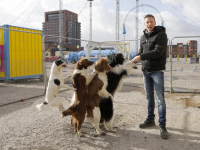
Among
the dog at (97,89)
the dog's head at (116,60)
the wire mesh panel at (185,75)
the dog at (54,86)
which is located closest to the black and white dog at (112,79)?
the dog's head at (116,60)

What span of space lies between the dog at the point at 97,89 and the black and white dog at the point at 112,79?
0.18 meters

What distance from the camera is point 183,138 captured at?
293 cm

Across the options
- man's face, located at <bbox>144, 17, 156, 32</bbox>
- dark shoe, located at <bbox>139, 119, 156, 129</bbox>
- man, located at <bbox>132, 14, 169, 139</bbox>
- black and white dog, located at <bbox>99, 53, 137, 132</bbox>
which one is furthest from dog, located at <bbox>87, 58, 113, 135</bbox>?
man's face, located at <bbox>144, 17, 156, 32</bbox>

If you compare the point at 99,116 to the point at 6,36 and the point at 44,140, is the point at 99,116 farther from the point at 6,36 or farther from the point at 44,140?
the point at 6,36

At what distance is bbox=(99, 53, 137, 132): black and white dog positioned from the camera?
3162 mm

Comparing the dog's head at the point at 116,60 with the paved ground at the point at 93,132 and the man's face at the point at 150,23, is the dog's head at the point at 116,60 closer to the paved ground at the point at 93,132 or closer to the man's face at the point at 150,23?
the man's face at the point at 150,23

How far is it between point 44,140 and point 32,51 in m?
7.48

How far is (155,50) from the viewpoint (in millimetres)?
2912

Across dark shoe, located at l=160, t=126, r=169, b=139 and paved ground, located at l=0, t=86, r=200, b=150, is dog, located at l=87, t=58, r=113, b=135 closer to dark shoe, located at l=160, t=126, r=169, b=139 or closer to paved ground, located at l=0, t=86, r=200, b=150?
paved ground, located at l=0, t=86, r=200, b=150

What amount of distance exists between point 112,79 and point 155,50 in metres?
0.86

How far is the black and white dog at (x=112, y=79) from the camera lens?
316cm

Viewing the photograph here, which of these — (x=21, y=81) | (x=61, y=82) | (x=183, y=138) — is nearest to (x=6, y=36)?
(x=21, y=81)

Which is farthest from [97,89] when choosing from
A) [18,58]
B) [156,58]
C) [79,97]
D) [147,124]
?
[18,58]

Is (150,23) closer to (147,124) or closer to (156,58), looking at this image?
(156,58)
